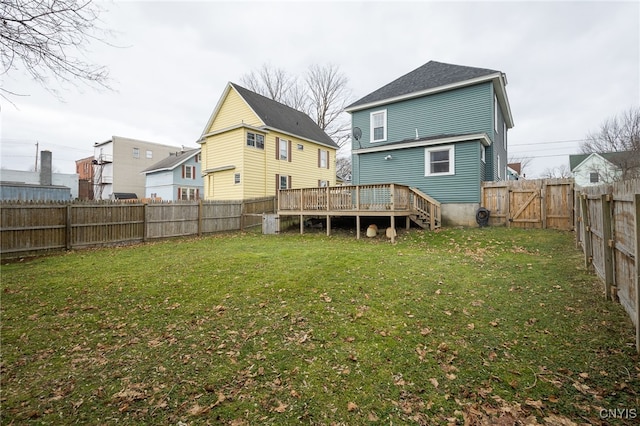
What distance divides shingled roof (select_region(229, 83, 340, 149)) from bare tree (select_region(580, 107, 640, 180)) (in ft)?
76.2

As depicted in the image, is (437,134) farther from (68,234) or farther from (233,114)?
(68,234)

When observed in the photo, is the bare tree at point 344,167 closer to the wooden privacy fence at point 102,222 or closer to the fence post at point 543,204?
the wooden privacy fence at point 102,222

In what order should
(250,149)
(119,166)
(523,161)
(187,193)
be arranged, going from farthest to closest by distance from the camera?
(523,161) < (119,166) < (187,193) < (250,149)

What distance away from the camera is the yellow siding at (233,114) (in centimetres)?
2012

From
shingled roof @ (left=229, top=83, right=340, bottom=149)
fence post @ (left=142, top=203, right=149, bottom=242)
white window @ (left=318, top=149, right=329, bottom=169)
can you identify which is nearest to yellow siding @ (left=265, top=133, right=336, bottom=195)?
white window @ (left=318, top=149, right=329, bottom=169)

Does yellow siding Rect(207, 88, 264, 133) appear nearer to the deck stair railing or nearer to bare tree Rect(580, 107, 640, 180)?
the deck stair railing

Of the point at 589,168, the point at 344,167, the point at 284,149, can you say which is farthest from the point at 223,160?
the point at 589,168

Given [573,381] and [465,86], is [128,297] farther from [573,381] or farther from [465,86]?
[465,86]

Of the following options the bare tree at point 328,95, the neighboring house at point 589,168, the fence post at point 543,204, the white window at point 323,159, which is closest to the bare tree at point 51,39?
the fence post at point 543,204

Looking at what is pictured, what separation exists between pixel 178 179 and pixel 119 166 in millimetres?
11551

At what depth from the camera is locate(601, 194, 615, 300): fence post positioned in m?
4.21

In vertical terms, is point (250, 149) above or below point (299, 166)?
above

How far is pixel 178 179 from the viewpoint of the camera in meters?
30.9

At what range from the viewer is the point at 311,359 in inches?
126
